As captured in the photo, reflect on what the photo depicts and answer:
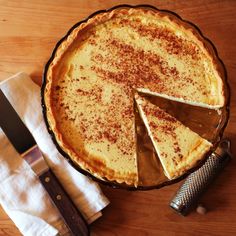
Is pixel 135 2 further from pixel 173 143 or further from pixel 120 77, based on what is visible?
pixel 173 143

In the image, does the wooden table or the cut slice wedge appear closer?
the cut slice wedge

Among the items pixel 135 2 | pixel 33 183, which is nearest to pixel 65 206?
pixel 33 183

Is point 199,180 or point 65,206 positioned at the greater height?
point 65,206

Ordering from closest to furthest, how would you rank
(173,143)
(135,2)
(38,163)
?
(173,143)
(38,163)
(135,2)

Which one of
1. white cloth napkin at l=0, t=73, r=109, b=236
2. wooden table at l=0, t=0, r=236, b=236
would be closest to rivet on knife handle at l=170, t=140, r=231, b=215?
wooden table at l=0, t=0, r=236, b=236

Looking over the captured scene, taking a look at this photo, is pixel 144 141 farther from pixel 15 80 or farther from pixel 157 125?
pixel 15 80

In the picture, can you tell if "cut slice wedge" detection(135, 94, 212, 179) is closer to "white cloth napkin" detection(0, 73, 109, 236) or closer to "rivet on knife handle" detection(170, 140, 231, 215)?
"rivet on knife handle" detection(170, 140, 231, 215)
